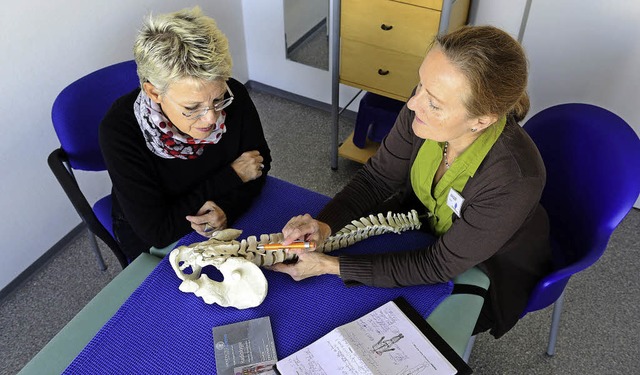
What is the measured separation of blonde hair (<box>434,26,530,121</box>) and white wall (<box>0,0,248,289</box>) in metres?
1.80

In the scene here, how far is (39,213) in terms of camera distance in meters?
2.51

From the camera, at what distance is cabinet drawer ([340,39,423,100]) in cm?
256

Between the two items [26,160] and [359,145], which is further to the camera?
[359,145]

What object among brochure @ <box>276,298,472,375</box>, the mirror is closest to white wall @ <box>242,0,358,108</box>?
the mirror

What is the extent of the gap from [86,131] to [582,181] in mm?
1831

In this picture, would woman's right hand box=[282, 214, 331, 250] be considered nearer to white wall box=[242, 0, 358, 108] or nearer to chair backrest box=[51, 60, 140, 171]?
chair backrest box=[51, 60, 140, 171]

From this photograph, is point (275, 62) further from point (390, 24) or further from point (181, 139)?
point (181, 139)

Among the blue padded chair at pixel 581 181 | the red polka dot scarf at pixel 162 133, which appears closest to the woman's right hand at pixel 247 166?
the red polka dot scarf at pixel 162 133

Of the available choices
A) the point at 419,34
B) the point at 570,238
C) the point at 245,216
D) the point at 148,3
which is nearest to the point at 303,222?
the point at 245,216

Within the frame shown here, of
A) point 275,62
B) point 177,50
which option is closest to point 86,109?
point 177,50

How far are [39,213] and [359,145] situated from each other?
5.98 ft

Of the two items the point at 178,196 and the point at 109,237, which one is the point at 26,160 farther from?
the point at 178,196

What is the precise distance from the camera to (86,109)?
1938 millimetres

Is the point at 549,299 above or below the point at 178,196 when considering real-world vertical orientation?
below
